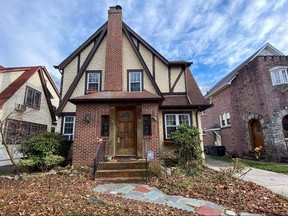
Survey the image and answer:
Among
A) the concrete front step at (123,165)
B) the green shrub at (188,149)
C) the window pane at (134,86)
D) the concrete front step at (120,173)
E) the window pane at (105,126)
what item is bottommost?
the concrete front step at (120,173)

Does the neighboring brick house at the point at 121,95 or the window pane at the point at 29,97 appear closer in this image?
the neighboring brick house at the point at 121,95

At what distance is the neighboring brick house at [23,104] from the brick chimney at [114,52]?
21.5ft

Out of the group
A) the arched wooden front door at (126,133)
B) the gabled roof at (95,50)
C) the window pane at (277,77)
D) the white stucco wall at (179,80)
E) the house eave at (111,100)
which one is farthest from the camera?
the window pane at (277,77)

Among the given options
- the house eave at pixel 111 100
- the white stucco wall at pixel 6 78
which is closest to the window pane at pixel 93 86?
the house eave at pixel 111 100

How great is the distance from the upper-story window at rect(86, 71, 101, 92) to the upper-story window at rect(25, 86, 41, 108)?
255 inches

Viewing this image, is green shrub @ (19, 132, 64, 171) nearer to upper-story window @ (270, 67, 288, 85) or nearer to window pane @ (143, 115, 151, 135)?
window pane @ (143, 115, 151, 135)

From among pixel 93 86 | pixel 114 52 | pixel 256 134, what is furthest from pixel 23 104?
pixel 256 134

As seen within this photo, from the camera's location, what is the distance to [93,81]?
10.4 m

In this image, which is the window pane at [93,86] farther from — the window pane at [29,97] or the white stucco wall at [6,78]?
the white stucco wall at [6,78]

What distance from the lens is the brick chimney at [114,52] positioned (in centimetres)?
945

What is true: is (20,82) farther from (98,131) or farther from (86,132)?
(98,131)

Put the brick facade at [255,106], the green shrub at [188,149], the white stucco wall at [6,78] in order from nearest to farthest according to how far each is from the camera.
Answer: the green shrub at [188,149] < the brick facade at [255,106] < the white stucco wall at [6,78]

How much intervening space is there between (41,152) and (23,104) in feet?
24.1

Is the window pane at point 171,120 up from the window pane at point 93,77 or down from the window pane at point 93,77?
down
